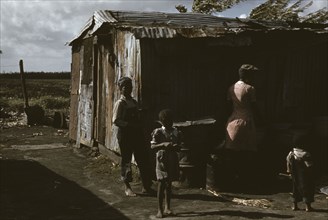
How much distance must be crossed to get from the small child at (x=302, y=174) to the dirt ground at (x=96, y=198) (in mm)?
244

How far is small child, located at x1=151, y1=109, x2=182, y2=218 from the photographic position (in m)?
7.38

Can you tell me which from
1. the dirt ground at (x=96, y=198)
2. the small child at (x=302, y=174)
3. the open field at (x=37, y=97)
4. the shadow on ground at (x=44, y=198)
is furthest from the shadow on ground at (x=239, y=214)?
the open field at (x=37, y=97)

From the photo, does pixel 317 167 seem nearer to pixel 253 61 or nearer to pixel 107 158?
pixel 253 61

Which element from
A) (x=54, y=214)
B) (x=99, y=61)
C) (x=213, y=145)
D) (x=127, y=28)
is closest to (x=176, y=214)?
(x=54, y=214)

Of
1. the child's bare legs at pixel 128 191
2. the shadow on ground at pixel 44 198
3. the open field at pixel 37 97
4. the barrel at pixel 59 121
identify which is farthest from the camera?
the open field at pixel 37 97

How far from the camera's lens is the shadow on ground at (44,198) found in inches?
305

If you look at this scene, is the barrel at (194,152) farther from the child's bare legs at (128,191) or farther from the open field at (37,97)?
the open field at (37,97)

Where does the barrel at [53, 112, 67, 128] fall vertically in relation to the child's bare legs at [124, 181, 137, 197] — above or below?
above

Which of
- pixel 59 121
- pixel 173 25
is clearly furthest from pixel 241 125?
pixel 59 121

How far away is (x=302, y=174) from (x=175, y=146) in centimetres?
212

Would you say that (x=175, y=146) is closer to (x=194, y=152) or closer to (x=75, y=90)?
(x=194, y=152)

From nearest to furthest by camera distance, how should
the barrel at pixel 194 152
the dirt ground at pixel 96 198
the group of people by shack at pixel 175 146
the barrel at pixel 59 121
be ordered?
the group of people by shack at pixel 175 146
the dirt ground at pixel 96 198
the barrel at pixel 194 152
the barrel at pixel 59 121

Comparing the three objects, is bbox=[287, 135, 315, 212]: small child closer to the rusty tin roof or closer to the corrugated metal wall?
the rusty tin roof

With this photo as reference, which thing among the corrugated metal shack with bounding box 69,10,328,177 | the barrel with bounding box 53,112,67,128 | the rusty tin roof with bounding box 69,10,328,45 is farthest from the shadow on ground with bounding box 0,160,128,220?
the barrel with bounding box 53,112,67,128
